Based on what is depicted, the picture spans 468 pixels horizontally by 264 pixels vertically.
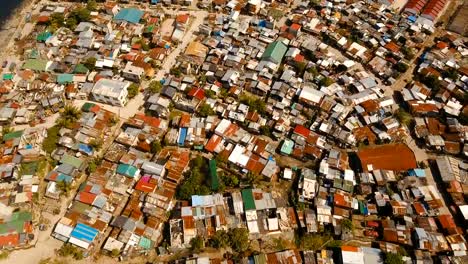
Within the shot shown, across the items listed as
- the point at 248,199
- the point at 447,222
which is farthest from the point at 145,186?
the point at 447,222

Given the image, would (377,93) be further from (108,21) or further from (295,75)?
(108,21)

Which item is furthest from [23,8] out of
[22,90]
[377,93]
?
[377,93]

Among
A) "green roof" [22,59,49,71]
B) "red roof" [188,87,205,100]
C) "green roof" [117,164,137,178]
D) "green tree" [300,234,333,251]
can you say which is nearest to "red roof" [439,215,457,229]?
A: "green tree" [300,234,333,251]

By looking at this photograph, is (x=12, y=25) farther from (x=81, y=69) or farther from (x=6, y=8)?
(x=81, y=69)

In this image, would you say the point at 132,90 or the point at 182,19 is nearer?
the point at 132,90

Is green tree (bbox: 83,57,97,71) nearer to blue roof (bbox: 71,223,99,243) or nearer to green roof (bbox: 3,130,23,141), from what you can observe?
green roof (bbox: 3,130,23,141)

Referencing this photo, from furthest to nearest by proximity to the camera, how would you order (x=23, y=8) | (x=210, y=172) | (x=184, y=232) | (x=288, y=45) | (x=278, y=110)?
(x=23, y=8) → (x=288, y=45) → (x=278, y=110) → (x=210, y=172) → (x=184, y=232)

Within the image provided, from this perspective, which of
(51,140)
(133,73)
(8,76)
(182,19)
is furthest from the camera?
(182,19)
